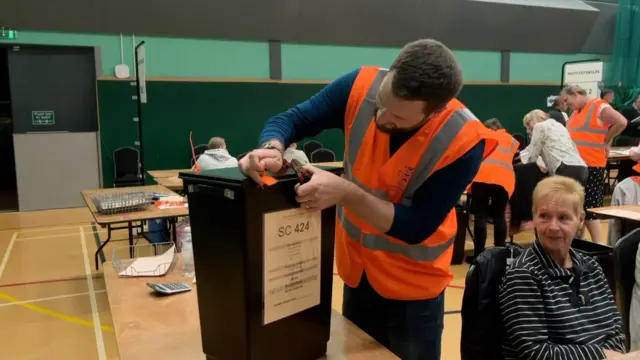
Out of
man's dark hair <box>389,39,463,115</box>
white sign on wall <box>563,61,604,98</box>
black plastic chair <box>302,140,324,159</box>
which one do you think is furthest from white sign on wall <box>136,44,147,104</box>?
white sign on wall <box>563,61,604,98</box>

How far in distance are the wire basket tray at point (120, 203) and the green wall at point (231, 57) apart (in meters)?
4.21

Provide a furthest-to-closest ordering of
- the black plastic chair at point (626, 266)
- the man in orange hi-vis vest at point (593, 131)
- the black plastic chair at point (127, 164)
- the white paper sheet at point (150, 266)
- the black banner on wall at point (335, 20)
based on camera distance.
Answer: the black plastic chair at point (127, 164), the black banner on wall at point (335, 20), the man in orange hi-vis vest at point (593, 131), the black plastic chair at point (626, 266), the white paper sheet at point (150, 266)

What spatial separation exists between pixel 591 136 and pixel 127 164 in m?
5.90

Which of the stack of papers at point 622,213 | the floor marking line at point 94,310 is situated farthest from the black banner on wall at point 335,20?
the stack of papers at point 622,213

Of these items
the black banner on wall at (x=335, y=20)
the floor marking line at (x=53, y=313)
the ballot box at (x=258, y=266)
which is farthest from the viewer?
the black banner on wall at (x=335, y=20)

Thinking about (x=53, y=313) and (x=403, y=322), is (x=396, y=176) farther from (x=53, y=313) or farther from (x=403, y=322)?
(x=53, y=313)

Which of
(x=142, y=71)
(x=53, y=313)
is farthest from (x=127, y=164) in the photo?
(x=53, y=313)

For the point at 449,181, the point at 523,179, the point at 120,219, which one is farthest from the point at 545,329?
the point at 523,179

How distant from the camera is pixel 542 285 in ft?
5.58

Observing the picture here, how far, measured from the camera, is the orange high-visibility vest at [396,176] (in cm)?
128

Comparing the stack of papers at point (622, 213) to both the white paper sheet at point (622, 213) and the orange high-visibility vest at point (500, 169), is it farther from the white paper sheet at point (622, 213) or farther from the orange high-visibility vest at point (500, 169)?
the orange high-visibility vest at point (500, 169)

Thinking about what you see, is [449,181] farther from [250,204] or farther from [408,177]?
[250,204]

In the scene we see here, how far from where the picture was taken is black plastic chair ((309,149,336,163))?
8406mm

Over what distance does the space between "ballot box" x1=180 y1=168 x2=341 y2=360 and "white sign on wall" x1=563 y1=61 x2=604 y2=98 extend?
9.37m
